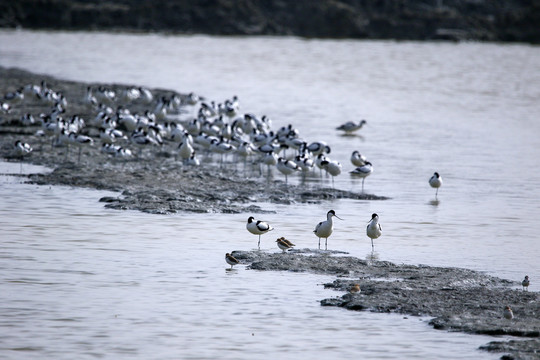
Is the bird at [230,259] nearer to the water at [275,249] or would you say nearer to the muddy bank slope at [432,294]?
the water at [275,249]

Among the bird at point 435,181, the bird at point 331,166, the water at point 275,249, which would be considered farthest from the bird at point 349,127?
the bird at point 435,181

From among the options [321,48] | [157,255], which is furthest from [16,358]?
[321,48]

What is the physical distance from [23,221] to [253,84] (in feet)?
94.1

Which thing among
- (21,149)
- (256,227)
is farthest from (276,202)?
(21,149)

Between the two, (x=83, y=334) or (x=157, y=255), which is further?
(x=157, y=255)

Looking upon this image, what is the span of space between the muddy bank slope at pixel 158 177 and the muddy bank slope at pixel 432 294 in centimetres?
346

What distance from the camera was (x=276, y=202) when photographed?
17.2m

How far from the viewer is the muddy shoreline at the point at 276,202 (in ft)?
34.7

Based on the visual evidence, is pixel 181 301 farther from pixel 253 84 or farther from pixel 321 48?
pixel 321 48

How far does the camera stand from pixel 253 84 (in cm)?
4316

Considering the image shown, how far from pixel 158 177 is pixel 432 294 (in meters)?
Result: 8.52

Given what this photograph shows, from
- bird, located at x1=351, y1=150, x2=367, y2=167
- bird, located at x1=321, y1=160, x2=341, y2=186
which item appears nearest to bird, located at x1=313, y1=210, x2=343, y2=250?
bird, located at x1=321, y1=160, x2=341, y2=186

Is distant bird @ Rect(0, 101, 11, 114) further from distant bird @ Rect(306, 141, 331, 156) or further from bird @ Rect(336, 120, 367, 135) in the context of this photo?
bird @ Rect(336, 120, 367, 135)

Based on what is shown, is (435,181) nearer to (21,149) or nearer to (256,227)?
(256,227)
